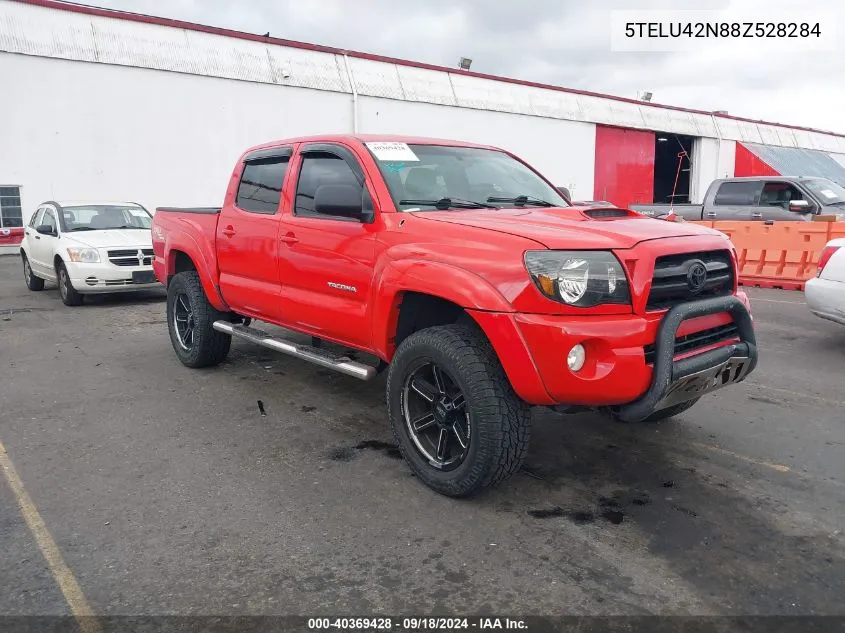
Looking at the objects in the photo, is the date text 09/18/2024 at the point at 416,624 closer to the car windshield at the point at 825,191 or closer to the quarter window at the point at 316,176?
the quarter window at the point at 316,176

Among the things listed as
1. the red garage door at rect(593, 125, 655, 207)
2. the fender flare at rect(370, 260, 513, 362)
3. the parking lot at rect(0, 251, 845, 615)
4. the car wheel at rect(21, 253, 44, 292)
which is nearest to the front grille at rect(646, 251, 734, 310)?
the fender flare at rect(370, 260, 513, 362)

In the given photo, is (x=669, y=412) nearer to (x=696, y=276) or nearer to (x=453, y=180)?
(x=696, y=276)

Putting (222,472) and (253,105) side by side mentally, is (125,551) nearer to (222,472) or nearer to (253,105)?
(222,472)

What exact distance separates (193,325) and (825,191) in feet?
36.2

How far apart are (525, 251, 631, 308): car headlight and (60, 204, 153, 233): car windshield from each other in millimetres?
9443

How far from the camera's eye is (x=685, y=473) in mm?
3773

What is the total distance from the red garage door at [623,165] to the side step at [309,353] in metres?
27.2

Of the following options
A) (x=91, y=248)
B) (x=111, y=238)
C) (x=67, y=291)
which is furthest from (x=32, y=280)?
(x=91, y=248)

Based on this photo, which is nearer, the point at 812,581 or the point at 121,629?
the point at 121,629

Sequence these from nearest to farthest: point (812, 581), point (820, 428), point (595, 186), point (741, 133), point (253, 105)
Answer: point (812, 581)
point (820, 428)
point (253, 105)
point (595, 186)
point (741, 133)

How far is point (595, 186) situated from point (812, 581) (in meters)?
29.2

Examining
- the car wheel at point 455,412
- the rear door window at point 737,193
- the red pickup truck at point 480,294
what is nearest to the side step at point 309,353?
the red pickup truck at point 480,294

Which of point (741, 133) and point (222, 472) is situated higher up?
point (741, 133)

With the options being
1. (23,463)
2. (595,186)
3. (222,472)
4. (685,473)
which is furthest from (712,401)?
(595,186)
